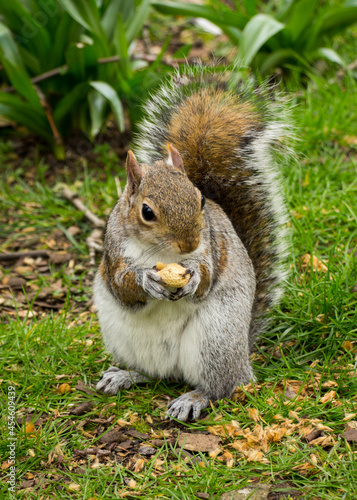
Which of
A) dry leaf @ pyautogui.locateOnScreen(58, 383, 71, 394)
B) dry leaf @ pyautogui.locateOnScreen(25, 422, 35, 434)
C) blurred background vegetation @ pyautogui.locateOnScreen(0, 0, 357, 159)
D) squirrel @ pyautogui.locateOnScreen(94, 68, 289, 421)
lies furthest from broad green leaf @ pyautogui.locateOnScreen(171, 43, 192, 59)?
dry leaf @ pyautogui.locateOnScreen(25, 422, 35, 434)

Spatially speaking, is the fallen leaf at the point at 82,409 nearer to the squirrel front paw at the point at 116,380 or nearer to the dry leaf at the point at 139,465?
the squirrel front paw at the point at 116,380

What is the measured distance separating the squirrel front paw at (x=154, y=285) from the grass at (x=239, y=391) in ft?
1.80

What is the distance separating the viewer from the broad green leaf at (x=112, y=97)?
3674 millimetres

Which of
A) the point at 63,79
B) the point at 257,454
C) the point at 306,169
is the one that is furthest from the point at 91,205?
the point at 257,454

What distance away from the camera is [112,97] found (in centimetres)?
373

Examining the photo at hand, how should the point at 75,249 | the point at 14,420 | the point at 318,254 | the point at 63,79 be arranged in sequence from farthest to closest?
the point at 63,79 < the point at 75,249 < the point at 318,254 < the point at 14,420

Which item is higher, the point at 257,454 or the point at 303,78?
the point at 303,78

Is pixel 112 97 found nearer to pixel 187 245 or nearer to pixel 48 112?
pixel 48 112

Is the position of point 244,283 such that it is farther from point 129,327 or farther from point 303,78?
point 303,78

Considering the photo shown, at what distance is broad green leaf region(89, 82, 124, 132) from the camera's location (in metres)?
3.67

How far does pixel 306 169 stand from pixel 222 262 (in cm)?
154

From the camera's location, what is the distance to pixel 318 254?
3.02 meters

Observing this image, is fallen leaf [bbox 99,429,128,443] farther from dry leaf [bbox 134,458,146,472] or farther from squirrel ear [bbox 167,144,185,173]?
squirrel ear [bbox 167,144,185,173]

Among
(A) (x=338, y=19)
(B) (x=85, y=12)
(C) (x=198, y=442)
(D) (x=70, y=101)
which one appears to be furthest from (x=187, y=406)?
(A) (x=338, y=19)
